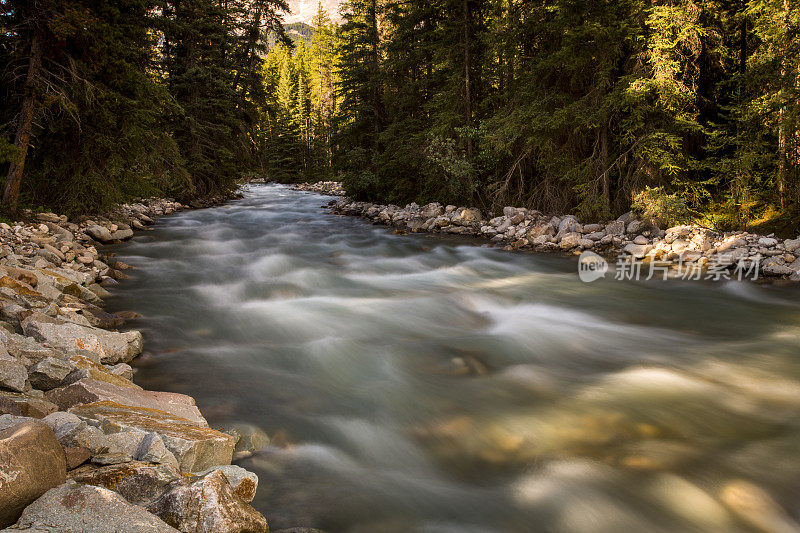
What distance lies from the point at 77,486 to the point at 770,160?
12.3 metres

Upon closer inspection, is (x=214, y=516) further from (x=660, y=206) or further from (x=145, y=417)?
(x=660, y=206)

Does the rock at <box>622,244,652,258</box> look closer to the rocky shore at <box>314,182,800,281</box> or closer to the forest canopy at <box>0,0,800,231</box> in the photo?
the rocky shore at <box>314,182,800,281</box>

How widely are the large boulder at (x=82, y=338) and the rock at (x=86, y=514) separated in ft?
8.50

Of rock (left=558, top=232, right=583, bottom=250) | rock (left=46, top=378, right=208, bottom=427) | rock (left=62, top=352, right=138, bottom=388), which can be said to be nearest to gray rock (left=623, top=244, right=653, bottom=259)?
rock (left=558, top=232, right=583, bottom=250)

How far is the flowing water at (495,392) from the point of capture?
2961 millimetres

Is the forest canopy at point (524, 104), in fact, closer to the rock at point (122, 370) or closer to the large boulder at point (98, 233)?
the large boulder at point (98, 233)

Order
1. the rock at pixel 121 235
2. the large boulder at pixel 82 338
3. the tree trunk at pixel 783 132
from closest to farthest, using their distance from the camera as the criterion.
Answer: the large boulder at pixel 82 338 < the tree trunk at pixel 783 132 < the rock at pixel 121 235

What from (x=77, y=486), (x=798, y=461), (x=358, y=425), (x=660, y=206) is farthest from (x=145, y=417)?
(x=660, y=206)

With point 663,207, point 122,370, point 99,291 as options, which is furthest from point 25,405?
point 663,207

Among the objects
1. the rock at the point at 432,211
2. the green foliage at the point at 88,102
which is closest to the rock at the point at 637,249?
the rock at the point at 432,211

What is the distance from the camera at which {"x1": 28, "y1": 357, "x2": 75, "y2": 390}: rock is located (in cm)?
320

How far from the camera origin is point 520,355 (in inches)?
213

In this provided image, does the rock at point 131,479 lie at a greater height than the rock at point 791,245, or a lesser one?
lesser

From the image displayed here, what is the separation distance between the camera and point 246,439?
3561 mm
